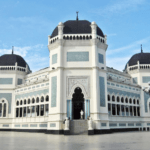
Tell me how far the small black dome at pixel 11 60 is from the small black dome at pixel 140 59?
80.6 feet

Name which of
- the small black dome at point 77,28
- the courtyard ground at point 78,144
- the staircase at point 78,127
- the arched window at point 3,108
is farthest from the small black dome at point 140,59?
the courtyard ground at point 78,144

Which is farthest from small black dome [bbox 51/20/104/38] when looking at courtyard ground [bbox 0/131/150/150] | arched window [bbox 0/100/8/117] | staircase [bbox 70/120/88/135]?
courtyard ground [bbox 0/131/150/150]

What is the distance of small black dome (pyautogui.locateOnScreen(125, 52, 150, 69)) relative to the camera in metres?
46.6

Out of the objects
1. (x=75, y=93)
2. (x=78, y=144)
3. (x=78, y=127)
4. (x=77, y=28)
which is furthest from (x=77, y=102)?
(x=78, y=144)

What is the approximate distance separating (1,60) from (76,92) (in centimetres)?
2231

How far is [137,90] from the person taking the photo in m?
43.6

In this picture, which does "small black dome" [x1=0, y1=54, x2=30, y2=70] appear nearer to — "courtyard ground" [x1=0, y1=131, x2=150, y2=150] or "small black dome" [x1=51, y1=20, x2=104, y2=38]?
"small black dome" [x1=51, y1=20, x2=104, y2=38]

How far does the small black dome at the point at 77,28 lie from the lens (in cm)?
3384

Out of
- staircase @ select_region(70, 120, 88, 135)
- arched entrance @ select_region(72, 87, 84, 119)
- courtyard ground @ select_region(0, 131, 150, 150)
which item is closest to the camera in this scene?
courtyard ground @ select_region(0, 131, 150, 150)

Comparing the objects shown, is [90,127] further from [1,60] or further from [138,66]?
[1,60]

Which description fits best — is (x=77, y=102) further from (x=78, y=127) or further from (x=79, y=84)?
(x=78, y=127)

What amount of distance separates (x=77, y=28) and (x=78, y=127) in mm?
15676

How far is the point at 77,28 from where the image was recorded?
34.1m

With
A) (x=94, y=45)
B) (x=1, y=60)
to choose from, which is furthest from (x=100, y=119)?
(x=1, y=60)
